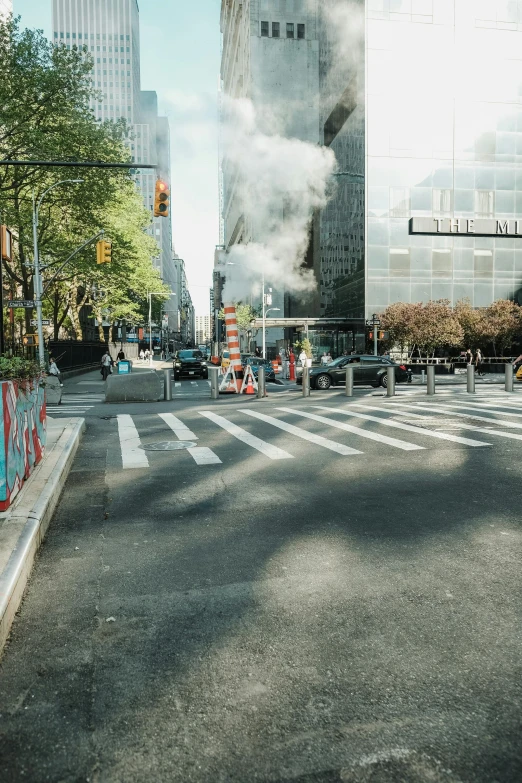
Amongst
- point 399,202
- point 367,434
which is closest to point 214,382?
point 367,434

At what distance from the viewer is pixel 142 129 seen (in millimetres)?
194125

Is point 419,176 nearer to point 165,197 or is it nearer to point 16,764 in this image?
point 165,197

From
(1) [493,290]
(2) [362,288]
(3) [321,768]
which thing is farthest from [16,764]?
(1) [493,290]

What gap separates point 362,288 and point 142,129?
166m

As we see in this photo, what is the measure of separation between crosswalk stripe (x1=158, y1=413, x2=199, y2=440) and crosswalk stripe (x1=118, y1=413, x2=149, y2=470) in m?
0.82

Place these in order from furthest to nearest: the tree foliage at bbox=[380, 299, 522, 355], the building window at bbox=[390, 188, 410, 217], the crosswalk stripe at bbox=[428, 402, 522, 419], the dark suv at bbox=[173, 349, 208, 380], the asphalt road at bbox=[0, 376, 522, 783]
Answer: the building window at bbox=[390, 188, 410, 217] < the tree foliage at bbox=[380, 299, 522, 355] < the dark suv at bbox=[173, 349, 208, 380] < the crosswalk stripe at bbox=[428, 402, 522, 419] < the asphalt road at bbox=[0, 376, 522, 783]

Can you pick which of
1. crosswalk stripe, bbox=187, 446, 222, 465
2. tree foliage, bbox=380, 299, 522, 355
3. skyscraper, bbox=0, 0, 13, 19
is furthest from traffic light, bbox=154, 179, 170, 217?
skyscraper, bbox=0, 0, 13, 19

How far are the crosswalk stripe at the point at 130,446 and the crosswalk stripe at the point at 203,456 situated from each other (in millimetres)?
779

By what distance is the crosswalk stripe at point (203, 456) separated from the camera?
30.7 feet

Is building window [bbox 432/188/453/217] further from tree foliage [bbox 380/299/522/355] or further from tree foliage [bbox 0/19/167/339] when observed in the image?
tree foliage [bbox 0/19/167/339]

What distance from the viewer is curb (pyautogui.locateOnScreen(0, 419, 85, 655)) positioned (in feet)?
12.9

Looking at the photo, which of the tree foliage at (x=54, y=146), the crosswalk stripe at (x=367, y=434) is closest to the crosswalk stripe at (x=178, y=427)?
the crosswalk stripe at (x=367, y=434)

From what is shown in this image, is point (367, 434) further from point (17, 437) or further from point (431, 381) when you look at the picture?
point (431, 381)

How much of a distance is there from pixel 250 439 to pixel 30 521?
6467mm
